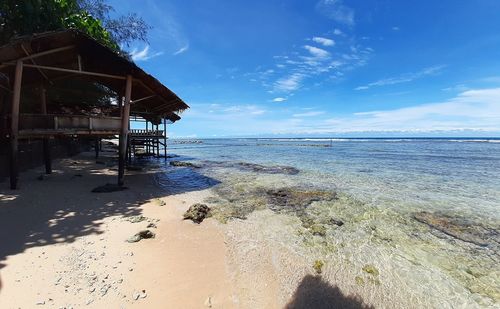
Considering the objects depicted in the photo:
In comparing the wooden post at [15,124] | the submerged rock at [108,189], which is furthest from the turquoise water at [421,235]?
the wooden post at [15,124]

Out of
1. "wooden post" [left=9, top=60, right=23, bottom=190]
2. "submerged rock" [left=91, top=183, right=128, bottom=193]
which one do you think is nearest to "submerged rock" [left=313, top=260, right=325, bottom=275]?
"submerged rock" [left=91, top=183, right=128, bottom=193]

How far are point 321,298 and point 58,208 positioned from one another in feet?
24.9

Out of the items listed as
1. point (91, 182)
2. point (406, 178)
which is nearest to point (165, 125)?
point (91, 182)

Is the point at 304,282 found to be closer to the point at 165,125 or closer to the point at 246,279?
the point at 246,279

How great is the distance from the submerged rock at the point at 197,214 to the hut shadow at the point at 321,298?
12.3 feet

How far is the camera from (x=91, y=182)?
11.9 m

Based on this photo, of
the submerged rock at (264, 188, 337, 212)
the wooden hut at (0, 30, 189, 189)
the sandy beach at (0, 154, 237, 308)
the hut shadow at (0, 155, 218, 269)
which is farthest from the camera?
the submerged rock at (264, 188, 337, 212)

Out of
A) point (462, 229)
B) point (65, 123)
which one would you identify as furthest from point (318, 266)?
point (65, 123)

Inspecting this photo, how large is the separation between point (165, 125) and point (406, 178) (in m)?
20.7

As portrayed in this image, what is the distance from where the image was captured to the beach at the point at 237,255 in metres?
4.09

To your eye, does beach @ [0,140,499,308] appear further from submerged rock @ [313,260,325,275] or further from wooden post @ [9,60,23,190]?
wooden post @ [9,60,23,190]

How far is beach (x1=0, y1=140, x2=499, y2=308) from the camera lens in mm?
4090

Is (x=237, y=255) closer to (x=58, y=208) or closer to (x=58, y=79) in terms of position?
(x=58, y=208)

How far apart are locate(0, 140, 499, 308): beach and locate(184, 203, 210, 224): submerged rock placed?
239 millimetres
